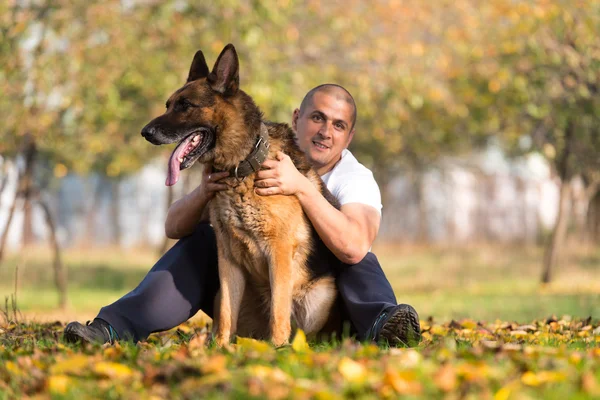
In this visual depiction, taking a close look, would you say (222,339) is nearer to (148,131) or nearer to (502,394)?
(148,131)

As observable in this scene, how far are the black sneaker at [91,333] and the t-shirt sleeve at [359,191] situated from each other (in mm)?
1741

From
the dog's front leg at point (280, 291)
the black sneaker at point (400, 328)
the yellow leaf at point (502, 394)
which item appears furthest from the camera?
the dog's front leg at point (280, 291)

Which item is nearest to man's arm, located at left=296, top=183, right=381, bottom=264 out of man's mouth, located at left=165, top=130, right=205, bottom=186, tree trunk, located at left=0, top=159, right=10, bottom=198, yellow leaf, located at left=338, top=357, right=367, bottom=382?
man's mouth, located at left=165, top=130, right=205, bottom=186

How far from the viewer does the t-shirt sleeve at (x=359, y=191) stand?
5473 millimetres

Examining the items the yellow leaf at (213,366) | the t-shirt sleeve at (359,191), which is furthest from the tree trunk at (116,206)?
the yellow leaf at (213,366)

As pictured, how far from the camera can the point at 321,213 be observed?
501 cm

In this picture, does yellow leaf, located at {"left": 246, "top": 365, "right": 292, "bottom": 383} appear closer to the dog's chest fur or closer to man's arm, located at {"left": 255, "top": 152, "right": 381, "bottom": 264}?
the dog's chest fur

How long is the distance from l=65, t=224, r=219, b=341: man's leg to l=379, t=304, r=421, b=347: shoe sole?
1.34 meters

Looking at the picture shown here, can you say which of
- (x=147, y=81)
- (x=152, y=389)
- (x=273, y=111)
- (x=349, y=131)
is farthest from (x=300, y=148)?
(x=273, y=111)

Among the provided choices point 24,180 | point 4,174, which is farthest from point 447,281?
point 4,174

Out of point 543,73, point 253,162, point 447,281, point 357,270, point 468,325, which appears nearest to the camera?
point 253,162

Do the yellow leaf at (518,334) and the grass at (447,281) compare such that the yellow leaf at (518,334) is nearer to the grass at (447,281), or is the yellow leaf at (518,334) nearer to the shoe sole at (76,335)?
the shoe sole at (76,335)

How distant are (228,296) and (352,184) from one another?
1180 millimetres

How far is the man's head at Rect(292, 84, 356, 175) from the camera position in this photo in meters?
5.75
